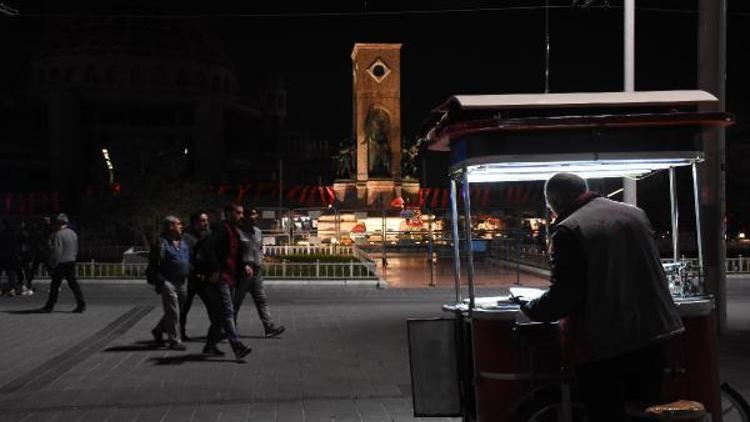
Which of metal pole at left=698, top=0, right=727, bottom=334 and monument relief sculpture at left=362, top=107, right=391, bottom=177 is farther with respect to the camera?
monument relief sculpture at left=362, top=107, right=391, bottom=177

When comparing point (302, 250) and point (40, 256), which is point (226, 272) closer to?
point (40, 256)

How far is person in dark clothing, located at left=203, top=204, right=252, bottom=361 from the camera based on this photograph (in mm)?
9688

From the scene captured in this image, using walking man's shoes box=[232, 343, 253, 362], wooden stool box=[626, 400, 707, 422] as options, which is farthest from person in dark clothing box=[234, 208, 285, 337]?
wooden stool box=[626, 400, 707, 422]

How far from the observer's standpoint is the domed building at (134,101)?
80.3m

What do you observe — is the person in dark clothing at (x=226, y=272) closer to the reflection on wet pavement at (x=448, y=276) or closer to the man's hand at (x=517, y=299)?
the man's hand at (x=517, y=299)

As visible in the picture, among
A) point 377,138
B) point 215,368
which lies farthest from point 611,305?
point 377,138

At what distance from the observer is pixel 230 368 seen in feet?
30.5

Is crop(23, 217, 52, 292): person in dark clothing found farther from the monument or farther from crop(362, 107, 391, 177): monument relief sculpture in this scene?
crop(362, 107, 391, 177): monument relief sculpture

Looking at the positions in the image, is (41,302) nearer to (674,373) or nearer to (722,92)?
(722,92)

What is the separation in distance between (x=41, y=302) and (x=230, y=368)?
371 inches

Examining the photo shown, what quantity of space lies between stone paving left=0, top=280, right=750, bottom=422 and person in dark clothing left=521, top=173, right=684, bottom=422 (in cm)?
281

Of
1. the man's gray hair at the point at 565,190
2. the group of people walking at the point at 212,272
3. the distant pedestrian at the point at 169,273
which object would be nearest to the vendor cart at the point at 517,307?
the man's gray hair at the point at 565,190

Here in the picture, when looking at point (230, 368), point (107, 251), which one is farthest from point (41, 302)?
point (107, 251)

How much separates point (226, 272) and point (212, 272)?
187mm
